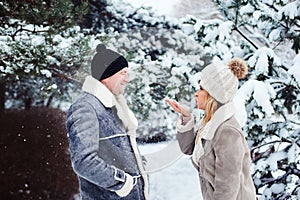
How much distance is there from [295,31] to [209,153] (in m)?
1.07

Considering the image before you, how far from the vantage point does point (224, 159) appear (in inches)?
46.6

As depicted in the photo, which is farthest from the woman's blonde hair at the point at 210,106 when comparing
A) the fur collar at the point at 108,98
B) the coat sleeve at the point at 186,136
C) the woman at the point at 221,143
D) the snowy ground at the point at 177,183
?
the snowy ground at the point at 177,183

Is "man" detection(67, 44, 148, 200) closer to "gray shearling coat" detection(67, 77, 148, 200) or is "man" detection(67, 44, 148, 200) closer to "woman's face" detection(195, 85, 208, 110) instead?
"gray shearling coat" detection(67, 77, 148, 200)

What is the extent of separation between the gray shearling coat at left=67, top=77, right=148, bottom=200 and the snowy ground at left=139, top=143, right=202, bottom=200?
1358mm

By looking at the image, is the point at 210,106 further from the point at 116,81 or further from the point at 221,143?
the point at 116,81

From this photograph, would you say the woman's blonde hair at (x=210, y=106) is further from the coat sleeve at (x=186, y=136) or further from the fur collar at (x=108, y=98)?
the fur collar at (x=108, y=98)

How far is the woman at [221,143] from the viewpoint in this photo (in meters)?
1.18

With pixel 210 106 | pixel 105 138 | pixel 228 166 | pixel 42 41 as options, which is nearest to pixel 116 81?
pixel 105 138

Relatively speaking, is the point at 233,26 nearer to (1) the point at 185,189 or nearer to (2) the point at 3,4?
(1) the point at 185,189

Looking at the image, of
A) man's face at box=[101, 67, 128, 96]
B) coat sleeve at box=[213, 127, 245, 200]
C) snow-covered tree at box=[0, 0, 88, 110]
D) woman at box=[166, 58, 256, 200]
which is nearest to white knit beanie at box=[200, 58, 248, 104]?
woman at box=[166, 58, 256, 200]

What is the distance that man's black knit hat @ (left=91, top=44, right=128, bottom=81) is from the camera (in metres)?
1.22

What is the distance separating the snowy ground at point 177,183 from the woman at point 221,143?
4.40 feet

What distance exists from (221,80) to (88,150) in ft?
1.40

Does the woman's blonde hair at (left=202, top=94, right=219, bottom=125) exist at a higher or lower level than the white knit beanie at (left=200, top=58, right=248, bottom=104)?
lower
